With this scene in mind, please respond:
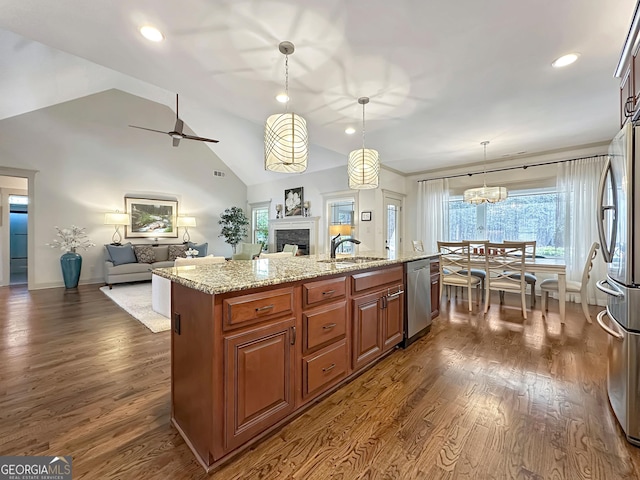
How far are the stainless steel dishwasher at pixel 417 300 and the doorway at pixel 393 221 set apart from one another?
2.89m

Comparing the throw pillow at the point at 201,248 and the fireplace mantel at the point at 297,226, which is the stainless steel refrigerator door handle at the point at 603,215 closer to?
the fireplace mantel at the point at 297,226

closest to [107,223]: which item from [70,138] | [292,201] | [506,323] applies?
[70,138]

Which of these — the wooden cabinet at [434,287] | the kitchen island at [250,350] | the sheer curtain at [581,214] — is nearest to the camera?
the kitchen island at [250,350]

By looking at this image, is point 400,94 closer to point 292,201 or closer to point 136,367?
point 136,367

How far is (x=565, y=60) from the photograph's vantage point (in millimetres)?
2297

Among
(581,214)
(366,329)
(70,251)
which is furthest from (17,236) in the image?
(581,214)

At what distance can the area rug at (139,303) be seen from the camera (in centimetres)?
333

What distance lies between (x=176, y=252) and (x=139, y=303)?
2.74m

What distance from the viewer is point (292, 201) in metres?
7.29

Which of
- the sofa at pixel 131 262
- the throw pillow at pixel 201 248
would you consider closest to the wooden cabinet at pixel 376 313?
the sofa at pixel 131 262

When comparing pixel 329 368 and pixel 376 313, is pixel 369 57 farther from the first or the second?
pixel 329 368

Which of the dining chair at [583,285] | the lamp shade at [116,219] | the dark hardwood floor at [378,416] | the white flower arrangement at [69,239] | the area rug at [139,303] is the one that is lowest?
the dark hardwood floor at [378,416]

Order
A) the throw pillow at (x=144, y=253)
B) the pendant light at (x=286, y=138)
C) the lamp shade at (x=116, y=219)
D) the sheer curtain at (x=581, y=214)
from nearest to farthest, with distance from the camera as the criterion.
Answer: the pendant light at (x=286, y=138), the sheer curtain at (x=581, y=214), the lamp shade at (x=116, y=219), the throw pillow at (x=144, y=253)

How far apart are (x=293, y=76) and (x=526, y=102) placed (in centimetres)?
260
